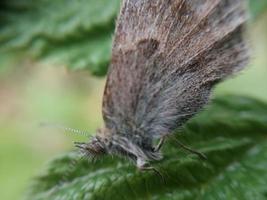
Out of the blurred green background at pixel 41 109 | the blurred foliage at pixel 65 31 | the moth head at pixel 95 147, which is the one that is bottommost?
the moth head at pixel 95 147

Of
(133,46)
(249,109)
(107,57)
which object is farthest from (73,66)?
(249,109)

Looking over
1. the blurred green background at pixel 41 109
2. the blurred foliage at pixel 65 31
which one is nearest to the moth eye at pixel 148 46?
the blurred foliage at pixel 65 31

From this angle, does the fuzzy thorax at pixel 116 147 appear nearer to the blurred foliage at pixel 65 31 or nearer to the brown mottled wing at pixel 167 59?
the brown mottled wing at pixel 167 59

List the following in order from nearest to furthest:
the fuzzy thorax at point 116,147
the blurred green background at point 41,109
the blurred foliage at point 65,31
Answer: the fuzzy thorax at point 116,147, the blurred foliage at point 65,31, the blurred green background at point 41,109

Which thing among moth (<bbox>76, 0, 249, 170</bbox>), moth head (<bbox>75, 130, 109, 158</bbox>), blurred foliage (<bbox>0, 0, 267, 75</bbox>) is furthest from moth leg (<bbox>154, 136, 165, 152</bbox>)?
blurred foliage (<bbox>0, 0, 267, 75</bbox>)

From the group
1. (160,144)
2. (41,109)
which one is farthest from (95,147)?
(41,109)

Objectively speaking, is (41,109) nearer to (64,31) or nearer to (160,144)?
(64,31)

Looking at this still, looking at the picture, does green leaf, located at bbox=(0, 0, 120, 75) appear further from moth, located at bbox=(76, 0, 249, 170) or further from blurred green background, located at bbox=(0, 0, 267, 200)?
blurred green background, located at bbox=(0, 0, 267, 200)

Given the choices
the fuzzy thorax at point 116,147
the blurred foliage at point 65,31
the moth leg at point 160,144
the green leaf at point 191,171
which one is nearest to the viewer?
the green leaf at point 191,171
